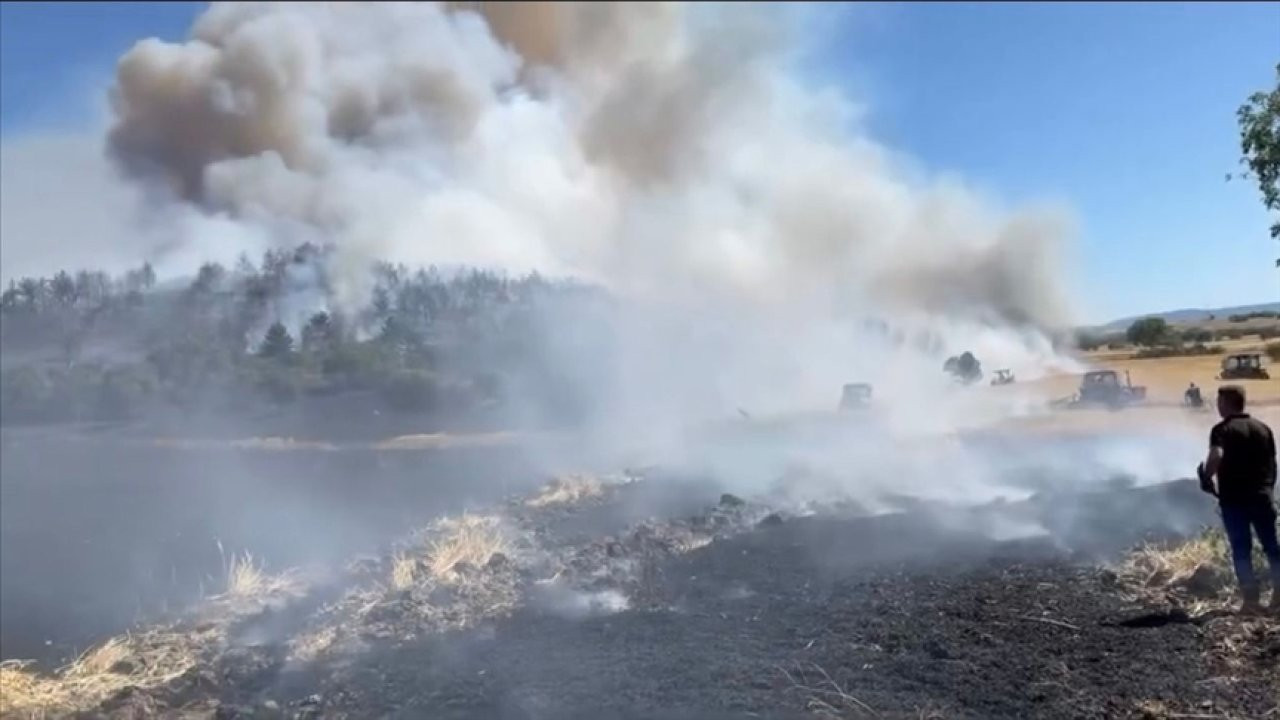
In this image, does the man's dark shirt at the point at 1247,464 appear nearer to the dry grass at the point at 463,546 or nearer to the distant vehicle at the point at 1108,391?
the dry grass at the point at 463,546

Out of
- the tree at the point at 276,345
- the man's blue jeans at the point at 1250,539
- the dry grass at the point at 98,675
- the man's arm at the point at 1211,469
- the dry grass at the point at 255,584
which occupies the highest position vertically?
the tree at the point at 276,345

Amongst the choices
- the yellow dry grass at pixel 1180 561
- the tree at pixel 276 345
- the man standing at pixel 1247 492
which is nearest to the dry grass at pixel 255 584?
the yellow dry grass at pixel 1180 561

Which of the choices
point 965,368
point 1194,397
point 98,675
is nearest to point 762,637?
point 98,675

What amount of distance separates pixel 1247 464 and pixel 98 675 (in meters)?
9.53

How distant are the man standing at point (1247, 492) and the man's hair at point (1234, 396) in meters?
0.15

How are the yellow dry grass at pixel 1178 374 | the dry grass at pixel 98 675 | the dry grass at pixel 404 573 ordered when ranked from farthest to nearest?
the yellow dry grass at pixel 1178 374
the dry grass at pixel 404 573
the dry grass at pixel 98 675

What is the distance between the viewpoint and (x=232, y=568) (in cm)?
1429

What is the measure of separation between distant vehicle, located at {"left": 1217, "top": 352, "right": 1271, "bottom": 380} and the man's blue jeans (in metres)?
9.42

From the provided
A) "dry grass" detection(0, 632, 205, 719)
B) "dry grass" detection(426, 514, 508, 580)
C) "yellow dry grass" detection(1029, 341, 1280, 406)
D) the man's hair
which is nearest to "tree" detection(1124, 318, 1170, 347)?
"yellow dry grass" detection(1029, 341, 1280, 406)

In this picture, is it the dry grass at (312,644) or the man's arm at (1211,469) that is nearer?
the man's arm at (1211,469)

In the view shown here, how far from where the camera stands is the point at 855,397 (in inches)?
1539

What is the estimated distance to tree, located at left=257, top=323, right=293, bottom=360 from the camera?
49.2 metres

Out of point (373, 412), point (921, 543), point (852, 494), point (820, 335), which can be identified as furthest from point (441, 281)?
point (921, 543)

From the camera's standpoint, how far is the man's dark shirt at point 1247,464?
8.00 metres
